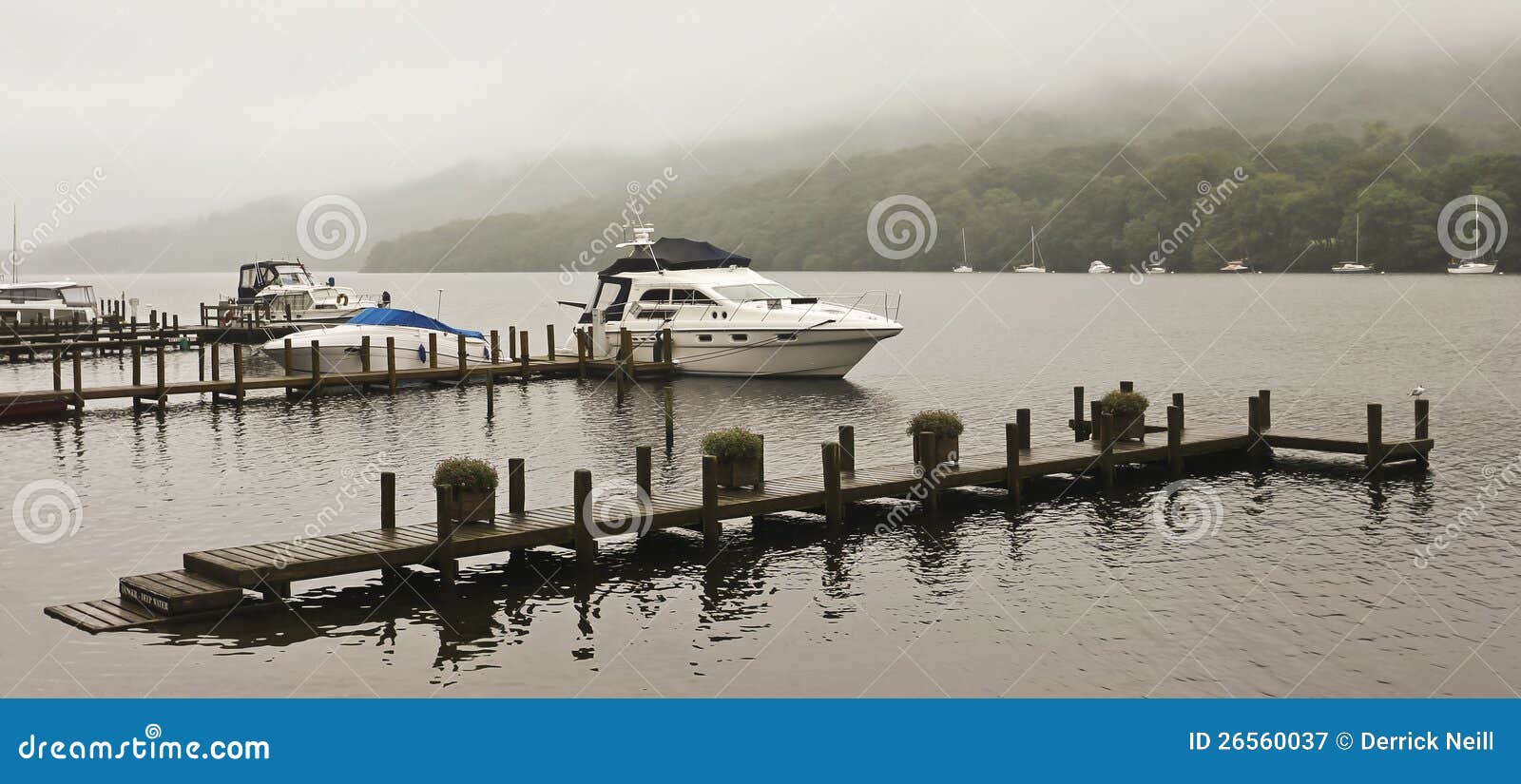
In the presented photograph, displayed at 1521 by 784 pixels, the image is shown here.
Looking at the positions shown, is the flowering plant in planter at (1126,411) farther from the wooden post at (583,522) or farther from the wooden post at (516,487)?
the wooden post at (516,487)

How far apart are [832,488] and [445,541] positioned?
6.85 metres

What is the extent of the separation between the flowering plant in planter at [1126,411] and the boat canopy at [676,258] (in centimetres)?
2500

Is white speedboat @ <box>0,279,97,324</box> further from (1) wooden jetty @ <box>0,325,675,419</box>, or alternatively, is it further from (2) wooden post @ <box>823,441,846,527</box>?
(2) wooden post @ <box>823,441,846,527</box>

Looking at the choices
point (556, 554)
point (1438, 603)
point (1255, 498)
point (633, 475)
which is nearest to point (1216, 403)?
point (1255, 498)

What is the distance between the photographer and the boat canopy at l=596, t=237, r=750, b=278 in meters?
51.7

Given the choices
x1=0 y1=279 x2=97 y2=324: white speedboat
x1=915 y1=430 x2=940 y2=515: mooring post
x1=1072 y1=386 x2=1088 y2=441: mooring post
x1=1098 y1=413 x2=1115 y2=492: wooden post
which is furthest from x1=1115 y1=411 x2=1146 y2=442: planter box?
x1=0 y1=279 x2=97 y2=324: white speedboat

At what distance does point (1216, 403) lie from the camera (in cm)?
4469

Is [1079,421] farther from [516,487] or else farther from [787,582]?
[516,487]

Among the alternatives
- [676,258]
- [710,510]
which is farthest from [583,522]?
[676,258]

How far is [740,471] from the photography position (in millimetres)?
22562

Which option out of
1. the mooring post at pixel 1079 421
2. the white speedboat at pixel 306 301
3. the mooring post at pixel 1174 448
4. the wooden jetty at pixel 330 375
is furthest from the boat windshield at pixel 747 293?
the white speedboat at pixel 306 301

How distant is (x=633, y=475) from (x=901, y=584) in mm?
10612

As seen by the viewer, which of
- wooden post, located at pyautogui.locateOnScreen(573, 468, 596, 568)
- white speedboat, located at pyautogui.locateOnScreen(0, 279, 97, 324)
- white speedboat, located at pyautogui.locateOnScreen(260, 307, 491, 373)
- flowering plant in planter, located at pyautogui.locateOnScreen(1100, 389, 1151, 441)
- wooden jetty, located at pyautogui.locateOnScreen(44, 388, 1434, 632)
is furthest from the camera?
white speedboat, located at pyautogui.locateOnScreen(0, 279, 97, 324)

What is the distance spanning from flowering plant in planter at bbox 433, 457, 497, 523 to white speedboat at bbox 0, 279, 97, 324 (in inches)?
2266
